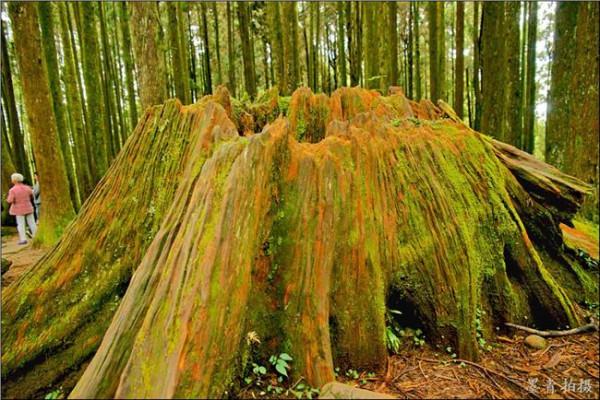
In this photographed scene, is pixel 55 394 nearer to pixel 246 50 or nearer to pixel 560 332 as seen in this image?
pixel 560 332

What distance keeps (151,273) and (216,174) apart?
754 millimetres

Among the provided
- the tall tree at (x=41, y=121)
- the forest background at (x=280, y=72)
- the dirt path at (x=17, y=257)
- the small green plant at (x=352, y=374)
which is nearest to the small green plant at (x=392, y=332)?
the small green plant at (x=352, y=374)

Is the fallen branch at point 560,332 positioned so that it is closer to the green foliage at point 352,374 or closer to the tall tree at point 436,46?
the green foliage at point 352,374

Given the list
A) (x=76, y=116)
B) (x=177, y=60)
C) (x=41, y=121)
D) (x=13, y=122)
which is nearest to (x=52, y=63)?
(x=76, y=116)

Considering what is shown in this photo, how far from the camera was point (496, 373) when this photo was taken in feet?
8.81

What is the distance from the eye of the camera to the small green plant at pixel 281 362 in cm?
234

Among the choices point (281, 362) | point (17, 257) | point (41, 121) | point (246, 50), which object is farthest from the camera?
point (246, 50)

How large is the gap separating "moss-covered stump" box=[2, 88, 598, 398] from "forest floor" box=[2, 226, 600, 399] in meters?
0.14

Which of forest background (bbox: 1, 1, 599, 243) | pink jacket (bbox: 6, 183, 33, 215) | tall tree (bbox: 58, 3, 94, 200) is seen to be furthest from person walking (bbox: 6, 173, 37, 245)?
tall tree (bbox: 58, 3, 94, 200)

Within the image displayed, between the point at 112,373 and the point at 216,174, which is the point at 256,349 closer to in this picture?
the point at 112,373

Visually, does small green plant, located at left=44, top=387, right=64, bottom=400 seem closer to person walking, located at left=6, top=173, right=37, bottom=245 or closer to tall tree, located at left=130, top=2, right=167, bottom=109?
tall tree, located at left=130, top=2, right=167, bottom=109

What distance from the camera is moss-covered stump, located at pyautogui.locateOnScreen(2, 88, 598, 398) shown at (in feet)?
6.82

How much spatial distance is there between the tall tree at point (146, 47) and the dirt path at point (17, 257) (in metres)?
3.43

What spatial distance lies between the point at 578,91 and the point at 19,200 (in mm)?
11211
